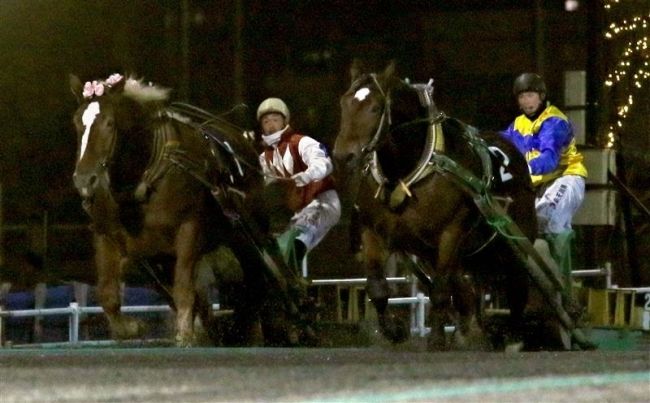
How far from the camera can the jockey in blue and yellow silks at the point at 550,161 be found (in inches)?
430

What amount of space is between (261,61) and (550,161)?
5694 millimetres

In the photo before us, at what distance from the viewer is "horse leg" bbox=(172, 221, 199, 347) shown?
9703 mm

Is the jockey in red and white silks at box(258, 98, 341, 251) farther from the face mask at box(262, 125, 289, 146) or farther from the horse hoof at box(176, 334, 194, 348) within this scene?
the horse hoof at box(176, 334, 194, 348)

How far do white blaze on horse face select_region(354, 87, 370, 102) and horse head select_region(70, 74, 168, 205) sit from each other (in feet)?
4.60

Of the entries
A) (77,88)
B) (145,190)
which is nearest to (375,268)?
(145,190)

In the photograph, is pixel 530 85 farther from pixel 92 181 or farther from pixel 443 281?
pixel 92 181

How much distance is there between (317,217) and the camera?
10953 millimetres

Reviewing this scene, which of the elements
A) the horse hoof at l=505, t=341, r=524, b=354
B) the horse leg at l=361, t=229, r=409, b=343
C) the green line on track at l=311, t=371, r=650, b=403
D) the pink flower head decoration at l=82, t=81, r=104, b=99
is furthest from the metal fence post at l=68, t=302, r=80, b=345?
the green line on track at l=311, t=371, r=650, b=403

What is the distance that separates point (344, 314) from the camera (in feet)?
43.8

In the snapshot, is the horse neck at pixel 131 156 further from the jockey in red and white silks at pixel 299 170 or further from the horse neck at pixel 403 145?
the horse neck at pixel 403 145

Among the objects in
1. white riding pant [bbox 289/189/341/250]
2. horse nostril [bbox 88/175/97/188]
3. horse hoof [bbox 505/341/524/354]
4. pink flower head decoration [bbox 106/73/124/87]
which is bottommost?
horse hoof [bbox 505/341/524/354]

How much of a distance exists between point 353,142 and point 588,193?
407 centimetres

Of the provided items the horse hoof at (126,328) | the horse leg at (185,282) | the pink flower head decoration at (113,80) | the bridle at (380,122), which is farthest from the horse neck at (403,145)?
the horse hoof at (126,328)

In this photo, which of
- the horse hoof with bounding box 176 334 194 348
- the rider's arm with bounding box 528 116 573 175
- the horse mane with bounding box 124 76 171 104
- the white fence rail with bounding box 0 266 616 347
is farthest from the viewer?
the white fence rail with bounding box 0 266 616 347
